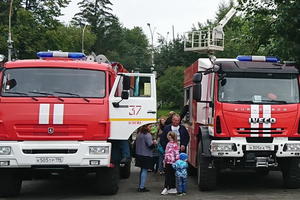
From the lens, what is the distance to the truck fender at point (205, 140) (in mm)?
9891

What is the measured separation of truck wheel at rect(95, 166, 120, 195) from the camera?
952 cm

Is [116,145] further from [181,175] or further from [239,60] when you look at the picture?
[239,60]

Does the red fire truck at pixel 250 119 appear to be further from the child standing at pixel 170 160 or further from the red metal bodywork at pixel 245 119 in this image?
the child standing at pixel 170 160

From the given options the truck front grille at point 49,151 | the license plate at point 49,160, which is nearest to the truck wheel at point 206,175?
the truck front grille at point 49,151

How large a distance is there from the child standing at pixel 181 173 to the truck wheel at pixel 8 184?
3.20 metres

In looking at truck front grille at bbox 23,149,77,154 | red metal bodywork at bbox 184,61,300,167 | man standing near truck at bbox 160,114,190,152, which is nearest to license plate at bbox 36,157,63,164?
truck front grille at bbox 23,149,77,154

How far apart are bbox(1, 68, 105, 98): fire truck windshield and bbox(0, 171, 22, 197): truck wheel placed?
162 cm

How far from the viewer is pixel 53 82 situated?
9.28m

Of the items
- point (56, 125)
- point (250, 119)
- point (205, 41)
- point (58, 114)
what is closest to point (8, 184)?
point (56, 125)

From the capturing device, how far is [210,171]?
395 inches

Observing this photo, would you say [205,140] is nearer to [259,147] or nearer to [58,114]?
[259,147]

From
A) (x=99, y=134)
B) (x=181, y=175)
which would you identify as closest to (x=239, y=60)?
(x=181, y=175)

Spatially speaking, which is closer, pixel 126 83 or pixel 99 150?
pixel 99 150

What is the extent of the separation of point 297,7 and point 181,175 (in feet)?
20.1
